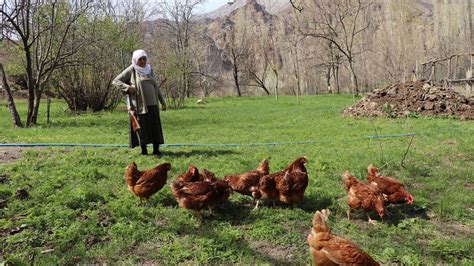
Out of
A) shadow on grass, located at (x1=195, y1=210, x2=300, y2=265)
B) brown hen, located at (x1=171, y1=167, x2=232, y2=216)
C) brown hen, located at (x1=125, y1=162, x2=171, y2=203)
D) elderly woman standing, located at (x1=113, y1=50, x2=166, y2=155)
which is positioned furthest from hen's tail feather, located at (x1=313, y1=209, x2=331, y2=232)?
elderly woman standing, located at (x1=113, y1=50, x2=166, y2=155)

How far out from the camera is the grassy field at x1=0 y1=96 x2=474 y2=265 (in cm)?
436

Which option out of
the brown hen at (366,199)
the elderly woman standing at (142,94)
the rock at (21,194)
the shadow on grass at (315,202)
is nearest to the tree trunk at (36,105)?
the elderly woman standing at (142,94)

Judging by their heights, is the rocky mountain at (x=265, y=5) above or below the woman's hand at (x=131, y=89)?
above

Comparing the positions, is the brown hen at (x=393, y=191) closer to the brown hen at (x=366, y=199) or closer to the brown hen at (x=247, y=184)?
the brown hen at (x=366, y=199)

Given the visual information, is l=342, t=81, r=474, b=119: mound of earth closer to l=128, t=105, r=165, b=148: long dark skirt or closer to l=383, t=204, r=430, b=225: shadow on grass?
l=383, t=204, r=430, b=225: shadow on grass

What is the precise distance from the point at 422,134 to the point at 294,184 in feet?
22.4

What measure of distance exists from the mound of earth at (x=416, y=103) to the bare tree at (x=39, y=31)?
12.1m

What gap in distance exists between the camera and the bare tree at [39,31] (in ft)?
46.9

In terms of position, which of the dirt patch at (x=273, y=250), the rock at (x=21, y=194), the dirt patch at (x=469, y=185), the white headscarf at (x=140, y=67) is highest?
the white headscarf at (x=140, y=67)

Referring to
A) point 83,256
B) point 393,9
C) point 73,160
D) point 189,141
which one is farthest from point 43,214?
point 393,9

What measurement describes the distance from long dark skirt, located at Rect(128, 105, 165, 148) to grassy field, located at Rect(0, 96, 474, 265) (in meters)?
0.40

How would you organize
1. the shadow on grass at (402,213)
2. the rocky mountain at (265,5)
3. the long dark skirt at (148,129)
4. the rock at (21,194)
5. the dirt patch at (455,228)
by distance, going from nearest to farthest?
the dirt patch at (455,228), the shadow on grass at (402,213), the rock at (21,194), the rocky mountain at (265,5), the long dark skirt at (148,129)

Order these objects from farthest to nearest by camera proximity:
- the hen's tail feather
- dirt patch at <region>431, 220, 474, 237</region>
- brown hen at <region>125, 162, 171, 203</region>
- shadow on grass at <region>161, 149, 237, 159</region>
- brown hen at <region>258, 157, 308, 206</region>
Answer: shadow on grass at <region>161, 149, 237, 159</region>
brown hen at <region>125, 162, 171, 203</region>
brown hen at <region>258, 157, 308, 206</region>
dirt patch at <region>431, 220, 474, 237</region>
the hen's tail feather

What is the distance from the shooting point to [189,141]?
11.2m
